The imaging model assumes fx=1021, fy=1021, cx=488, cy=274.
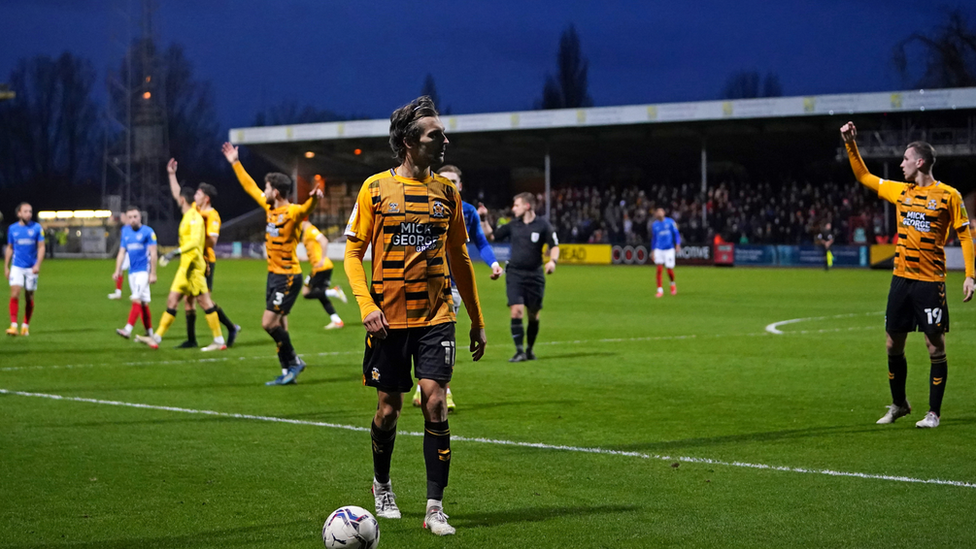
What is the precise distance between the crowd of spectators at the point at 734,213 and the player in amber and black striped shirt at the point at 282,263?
3534 cm

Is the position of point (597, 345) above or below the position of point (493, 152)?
below

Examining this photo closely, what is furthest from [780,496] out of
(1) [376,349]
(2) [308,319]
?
(2) [308,319]

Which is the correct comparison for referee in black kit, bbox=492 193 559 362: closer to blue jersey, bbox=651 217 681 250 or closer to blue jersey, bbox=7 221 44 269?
blue jersey, bbox=7 221 44 269

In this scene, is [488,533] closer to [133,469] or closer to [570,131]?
[133,469]

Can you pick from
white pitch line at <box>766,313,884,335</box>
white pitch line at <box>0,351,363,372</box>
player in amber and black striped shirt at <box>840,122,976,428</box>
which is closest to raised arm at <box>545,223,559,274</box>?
white pitch line at <box>0,351,363,372</box>

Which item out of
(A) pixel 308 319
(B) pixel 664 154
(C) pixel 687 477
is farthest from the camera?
(B) pixel 664 154

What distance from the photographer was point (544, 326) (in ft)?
57.3

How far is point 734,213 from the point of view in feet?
159

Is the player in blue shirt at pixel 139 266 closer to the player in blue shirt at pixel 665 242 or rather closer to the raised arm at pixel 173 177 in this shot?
the raised arm at pixel 173 177

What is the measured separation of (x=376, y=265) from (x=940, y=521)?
3198mm

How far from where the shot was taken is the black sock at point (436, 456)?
17.2 feet

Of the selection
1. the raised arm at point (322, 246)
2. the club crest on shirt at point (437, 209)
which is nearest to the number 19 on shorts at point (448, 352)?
the club crest on shirt at point (437, 209)

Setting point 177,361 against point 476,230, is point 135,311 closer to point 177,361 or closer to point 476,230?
point 177,361

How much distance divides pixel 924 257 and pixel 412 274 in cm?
474
